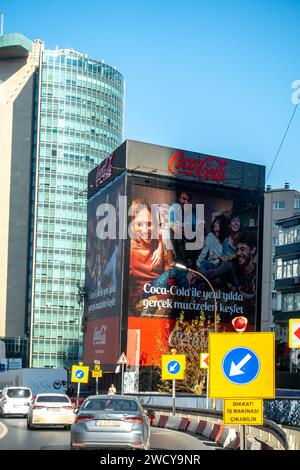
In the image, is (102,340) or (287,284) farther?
(102,340)

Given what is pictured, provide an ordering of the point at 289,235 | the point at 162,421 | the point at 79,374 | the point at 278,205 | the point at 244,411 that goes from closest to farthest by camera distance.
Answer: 1. the point at 244,411
2. the point at 162,421
3. the point at 79,374
4. the point at 289,235
5. the point at 278,205

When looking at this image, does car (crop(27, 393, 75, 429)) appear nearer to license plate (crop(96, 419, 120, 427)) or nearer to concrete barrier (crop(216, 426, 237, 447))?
concrete barrier (crop(216, 426, 237, 447))

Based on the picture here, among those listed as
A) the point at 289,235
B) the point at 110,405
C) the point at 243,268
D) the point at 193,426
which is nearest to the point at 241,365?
the point at 110,405

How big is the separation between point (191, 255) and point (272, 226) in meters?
40.7

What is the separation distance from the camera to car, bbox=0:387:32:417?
41.8 m

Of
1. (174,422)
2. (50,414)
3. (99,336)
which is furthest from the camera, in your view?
(99,336)

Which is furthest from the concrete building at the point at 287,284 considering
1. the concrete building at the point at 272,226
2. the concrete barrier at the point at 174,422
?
the concrete barrier at the point at 174,422

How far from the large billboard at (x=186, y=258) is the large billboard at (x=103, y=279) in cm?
172

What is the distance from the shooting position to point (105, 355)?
3472 inches

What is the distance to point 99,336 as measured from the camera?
9019 cm

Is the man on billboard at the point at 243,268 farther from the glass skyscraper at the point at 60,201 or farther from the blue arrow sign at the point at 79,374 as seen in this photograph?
the glass skyscraper at the point at 60,201

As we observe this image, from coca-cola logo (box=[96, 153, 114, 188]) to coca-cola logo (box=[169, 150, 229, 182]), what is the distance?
6.19 m

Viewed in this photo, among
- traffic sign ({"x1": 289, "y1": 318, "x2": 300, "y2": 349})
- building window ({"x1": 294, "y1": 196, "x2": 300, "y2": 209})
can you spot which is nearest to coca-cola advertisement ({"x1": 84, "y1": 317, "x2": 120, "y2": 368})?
building window ({"x1": 294, "y1": 196, "x2": 300, "y2": 209})

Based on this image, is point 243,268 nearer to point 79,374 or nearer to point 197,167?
point 197,167
